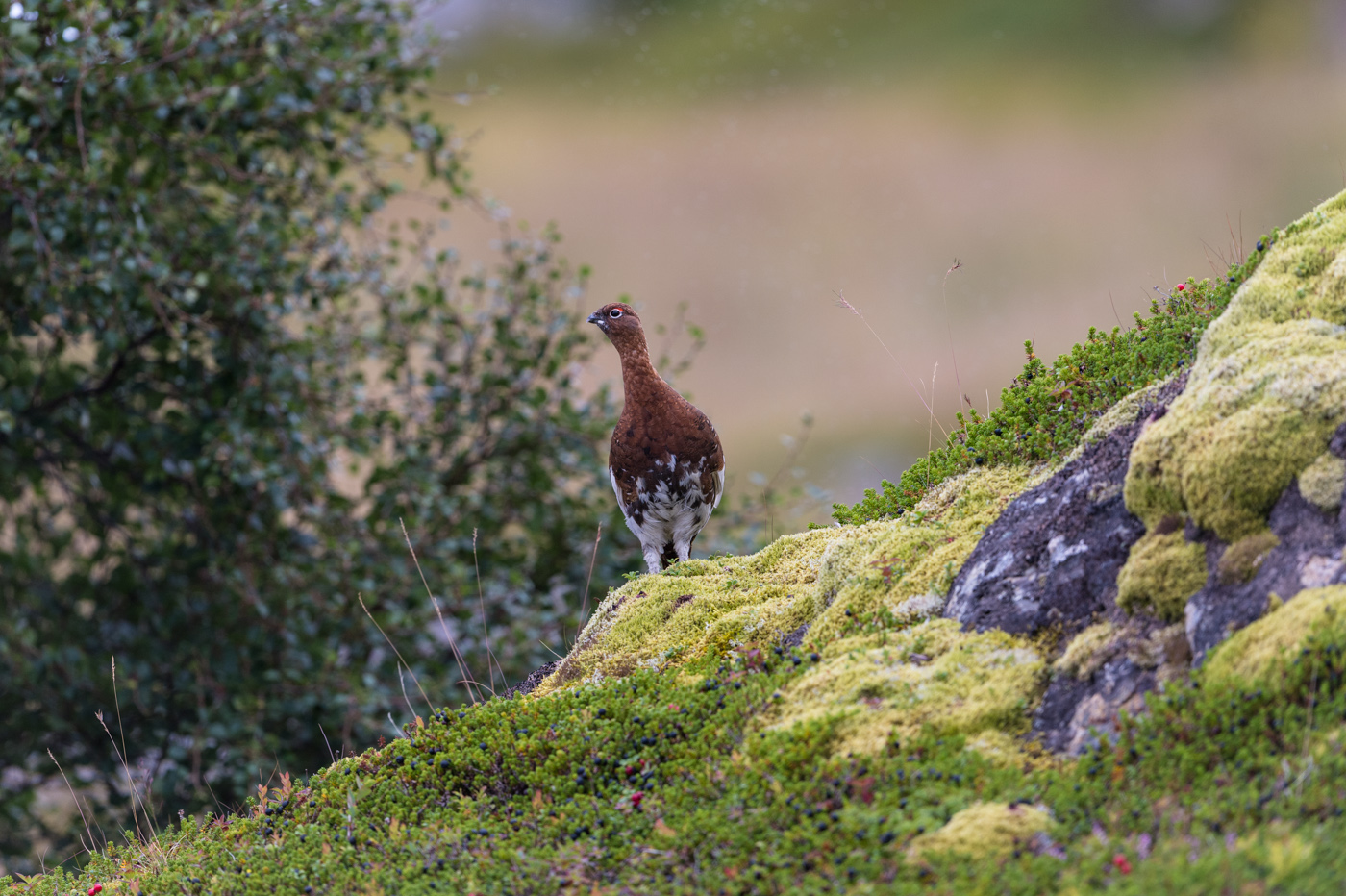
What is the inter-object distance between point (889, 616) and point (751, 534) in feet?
17.8

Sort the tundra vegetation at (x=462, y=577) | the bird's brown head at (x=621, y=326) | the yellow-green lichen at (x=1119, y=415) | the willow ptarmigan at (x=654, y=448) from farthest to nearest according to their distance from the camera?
the bird's brown head at (x=621, y=326) < the willow ptarmigan at (x=654, y=448) < the yellow-green lichen at (x=1119, y=415) < the tundra vegetation at (x=462, y=577)

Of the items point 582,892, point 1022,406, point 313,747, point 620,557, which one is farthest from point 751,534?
point 582,892

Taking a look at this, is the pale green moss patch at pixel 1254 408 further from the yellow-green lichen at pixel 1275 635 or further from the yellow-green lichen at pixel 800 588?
the yellow-green lichen at pixel 800 588

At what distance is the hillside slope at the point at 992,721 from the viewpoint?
252 centimetres

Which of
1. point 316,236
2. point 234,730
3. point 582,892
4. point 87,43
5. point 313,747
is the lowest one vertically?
point 313,747

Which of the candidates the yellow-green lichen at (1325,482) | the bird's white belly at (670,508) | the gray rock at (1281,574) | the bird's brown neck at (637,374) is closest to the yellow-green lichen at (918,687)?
the gray rock at (1281,574)

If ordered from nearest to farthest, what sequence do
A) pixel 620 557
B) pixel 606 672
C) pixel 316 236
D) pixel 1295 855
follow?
pixel 1295 855 < pixel 606 672 < pixel 316 236 < pixel 620 557

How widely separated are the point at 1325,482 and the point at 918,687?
120 cm

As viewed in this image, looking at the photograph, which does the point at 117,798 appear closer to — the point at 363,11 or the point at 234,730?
the point at 234,730

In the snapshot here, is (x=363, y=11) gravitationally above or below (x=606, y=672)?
above

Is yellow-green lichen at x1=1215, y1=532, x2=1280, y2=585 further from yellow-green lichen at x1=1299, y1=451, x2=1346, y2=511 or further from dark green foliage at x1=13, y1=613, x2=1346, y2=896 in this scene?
dark green foliage at x1=13, y1=613, x2=1346, y2=896

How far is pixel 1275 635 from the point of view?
2.62 metres

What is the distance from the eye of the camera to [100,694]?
7.45m

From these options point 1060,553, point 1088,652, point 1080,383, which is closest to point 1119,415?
point 1080,383
